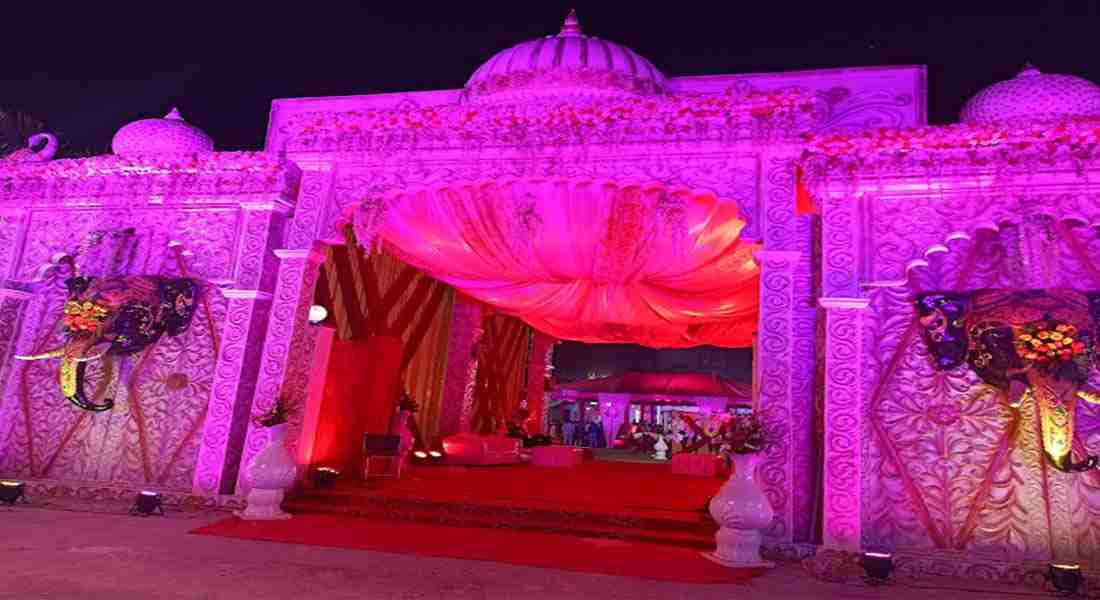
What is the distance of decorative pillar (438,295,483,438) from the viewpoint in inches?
447

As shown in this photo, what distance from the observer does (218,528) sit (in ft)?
17.9

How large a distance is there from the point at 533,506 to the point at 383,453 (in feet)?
9.73

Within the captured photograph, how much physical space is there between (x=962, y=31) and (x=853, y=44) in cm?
98

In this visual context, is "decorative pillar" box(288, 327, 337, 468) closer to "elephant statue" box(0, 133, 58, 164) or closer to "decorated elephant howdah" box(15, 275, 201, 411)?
"decorated elephant howdah" box(15, 275, 201, 411)

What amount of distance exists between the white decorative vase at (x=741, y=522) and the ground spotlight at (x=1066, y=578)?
1.87m

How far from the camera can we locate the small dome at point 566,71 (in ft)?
22.5

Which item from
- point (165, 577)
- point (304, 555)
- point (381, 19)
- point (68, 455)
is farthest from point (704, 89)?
point (68, 455)

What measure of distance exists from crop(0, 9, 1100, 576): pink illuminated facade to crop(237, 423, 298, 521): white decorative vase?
20.2 inches

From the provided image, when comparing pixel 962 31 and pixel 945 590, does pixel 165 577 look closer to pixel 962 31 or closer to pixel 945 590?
pixel 945 590

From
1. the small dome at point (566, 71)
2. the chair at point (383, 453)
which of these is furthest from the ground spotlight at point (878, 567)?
the chair at point (383, 453)

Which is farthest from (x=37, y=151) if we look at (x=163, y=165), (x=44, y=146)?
(x=163, y=165)

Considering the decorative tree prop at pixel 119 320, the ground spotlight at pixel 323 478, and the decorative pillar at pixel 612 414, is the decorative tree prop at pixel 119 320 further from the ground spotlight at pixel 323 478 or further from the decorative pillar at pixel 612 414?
the decorative pillar at pixel 612 414

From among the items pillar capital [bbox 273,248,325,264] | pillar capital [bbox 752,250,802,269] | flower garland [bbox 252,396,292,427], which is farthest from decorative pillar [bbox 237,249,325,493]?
pillar capital [bbox 752,250,802,269]

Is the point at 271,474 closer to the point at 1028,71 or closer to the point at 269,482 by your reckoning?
the point at 269,482
